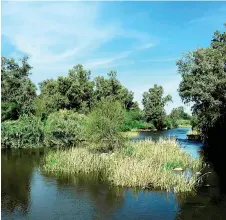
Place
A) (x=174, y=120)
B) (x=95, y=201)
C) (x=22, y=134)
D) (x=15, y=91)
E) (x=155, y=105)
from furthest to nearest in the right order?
(x=174, y=120), (x=155, y=105), (x=15, y=91), (x=22, y=134), (x=95, y=201)

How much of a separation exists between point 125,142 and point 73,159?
691 centimetres

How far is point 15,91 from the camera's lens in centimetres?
4500

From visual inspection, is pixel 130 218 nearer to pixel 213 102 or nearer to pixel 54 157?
pixel 213 102

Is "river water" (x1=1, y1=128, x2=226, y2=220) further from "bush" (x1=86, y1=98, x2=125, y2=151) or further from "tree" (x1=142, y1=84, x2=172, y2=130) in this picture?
"tree" (x1=142, y1=84, x2=172, y2=130)

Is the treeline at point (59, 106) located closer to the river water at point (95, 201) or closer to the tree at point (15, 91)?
the tree at point (15, 91)

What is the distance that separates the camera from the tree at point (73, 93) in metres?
58.0

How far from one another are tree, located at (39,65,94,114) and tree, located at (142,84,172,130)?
70.9 feet

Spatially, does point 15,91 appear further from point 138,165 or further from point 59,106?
point 138,165

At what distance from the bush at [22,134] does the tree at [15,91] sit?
25.2 ft

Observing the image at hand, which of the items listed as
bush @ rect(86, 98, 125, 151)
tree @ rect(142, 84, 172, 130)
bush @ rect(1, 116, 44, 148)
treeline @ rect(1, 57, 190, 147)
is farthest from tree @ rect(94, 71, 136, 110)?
bush @ rect(86, 98, 125, 151)

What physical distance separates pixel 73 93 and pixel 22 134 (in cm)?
2403

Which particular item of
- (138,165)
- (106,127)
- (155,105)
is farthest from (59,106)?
(138,165)

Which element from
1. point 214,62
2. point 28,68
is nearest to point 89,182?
point 214,62

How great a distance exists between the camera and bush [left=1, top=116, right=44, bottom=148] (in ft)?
114
